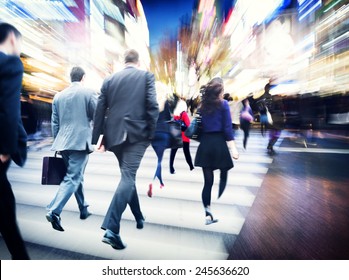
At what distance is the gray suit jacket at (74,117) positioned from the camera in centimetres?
210

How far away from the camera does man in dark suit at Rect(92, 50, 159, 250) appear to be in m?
1.78

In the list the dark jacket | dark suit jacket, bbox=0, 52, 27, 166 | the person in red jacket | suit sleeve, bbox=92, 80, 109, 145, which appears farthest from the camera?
the person in red jacket

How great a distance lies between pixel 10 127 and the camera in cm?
142

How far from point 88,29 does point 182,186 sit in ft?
6.17

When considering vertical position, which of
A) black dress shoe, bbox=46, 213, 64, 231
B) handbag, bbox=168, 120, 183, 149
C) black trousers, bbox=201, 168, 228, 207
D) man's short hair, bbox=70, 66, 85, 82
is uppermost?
man's short hair, bbox=70, 66, 85, 82

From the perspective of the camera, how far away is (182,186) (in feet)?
9.26

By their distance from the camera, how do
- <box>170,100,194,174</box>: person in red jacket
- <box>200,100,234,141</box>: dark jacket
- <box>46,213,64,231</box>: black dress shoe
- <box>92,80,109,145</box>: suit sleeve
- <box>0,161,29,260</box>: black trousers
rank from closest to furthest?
<box>0,161,29,260</box>: black trousers
<box>92,80,109,145</box>: suit sleeve
<box>46,213,64,231</box>: black dress shoe
<box>200,100,234,141</box>: dark jacket
<box>170,100,194,174</box>: person in red jacket

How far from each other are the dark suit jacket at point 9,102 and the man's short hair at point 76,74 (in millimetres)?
714

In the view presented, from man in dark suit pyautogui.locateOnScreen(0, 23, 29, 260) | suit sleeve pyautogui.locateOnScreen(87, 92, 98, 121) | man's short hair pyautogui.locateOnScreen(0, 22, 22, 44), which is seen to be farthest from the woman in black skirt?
man's short hair pyautogui.locateOnScreen(0, 22, 22, 44)

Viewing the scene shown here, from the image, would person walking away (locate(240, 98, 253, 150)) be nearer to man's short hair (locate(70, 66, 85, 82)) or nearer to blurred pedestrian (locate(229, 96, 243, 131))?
blurred pedestrian (locate(229, 96, 243, 131))

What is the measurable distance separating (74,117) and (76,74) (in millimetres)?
371

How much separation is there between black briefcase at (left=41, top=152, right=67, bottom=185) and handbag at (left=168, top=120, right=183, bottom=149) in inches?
43.2
